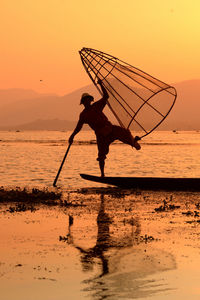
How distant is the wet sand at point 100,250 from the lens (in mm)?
7758

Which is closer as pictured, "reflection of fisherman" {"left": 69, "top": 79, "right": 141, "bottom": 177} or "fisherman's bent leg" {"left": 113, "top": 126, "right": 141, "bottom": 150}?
"reflection of fisherman" {"left": 69, "top": 79, "right": 141, "bottom": 177}

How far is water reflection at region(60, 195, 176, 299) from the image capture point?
7.65 meters

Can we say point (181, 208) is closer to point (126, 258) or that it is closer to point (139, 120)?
point (139, 120)

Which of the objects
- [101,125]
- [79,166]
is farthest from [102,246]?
[79,166]

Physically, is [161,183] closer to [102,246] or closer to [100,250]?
[102,246]

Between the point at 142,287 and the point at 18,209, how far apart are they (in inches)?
322

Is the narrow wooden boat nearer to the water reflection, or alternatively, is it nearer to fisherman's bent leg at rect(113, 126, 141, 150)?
fisherman's bent leg at rect(113, 126, 141, 150)

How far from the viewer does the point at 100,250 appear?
1020cm

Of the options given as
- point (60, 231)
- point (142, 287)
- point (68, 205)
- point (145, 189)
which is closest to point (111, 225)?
point (60, 231)

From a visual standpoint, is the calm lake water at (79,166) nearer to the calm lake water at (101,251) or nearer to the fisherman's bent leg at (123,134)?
the fisherman's bent leg at (123,134)

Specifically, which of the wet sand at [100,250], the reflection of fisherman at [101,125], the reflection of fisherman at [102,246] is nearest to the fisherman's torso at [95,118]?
the reflection of fisherman at [101,125]

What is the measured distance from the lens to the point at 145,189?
19.6 metres

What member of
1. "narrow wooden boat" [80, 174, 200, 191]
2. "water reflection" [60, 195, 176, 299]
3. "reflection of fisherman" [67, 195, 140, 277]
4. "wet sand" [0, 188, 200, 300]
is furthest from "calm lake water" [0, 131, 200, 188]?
"water reflection" [60, 195, 176, 299]

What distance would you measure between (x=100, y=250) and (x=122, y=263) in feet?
3.44
